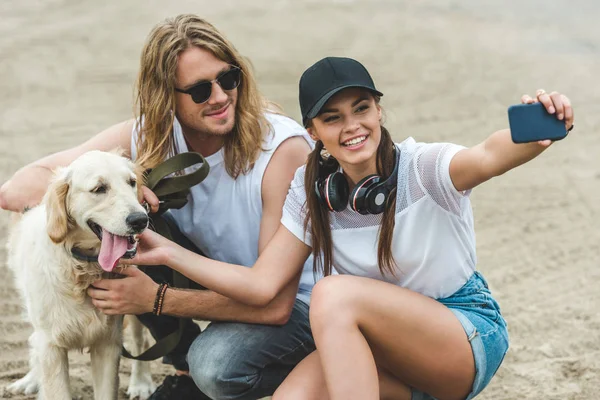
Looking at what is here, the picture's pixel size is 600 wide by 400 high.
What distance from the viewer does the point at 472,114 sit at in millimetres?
9297

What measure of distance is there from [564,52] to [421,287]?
9.05 metres

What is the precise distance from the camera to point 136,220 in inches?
125

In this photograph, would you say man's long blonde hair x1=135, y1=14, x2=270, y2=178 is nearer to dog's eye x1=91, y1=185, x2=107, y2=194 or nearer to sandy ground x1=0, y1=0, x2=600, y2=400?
dog's eye x1=91, y1=185, x2=107, y2=194

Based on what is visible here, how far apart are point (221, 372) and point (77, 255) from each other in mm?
783

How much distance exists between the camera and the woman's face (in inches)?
123

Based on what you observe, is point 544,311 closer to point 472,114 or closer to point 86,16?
point 472,114

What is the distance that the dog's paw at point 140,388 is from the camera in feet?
14.3

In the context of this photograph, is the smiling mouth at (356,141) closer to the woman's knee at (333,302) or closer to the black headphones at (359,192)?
the black headphones at (359,192)

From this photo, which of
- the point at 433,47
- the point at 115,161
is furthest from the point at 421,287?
the point at 433,47

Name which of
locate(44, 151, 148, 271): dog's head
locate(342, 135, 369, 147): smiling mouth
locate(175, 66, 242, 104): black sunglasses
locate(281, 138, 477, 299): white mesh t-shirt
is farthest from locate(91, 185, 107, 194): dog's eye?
locate(342, 135, 369, 147): smiling mouth

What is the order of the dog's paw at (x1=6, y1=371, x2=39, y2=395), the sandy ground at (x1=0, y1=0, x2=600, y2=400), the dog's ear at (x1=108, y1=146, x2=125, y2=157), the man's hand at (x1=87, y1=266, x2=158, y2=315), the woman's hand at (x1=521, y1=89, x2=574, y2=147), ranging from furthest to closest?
the sandy ground at (x1=0, y1=0, x2=600, y2=400) → the dog's paw at (x1=6, y1=371, x2=39, y2=395) → the dog's ear at (x1=108, y1=146, x2=125, y2=157) → the man's hand at (x1=87, y1=266, x2=158, y2=315) → the woman's hand at (x1=521, y1=89, x2=574, y2=147)

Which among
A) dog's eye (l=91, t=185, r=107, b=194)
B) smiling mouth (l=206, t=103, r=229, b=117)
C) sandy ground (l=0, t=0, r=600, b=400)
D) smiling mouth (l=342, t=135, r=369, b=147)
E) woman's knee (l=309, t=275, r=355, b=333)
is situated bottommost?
sandy ground (l=0, t=0, r=600, b=400)

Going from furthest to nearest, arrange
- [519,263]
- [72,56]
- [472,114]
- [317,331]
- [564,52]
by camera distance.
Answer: [564,52] < [72,56] < [472,114] < [519,263] < [317,331]

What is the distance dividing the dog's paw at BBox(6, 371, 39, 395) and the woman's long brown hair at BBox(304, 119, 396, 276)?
1.84m
